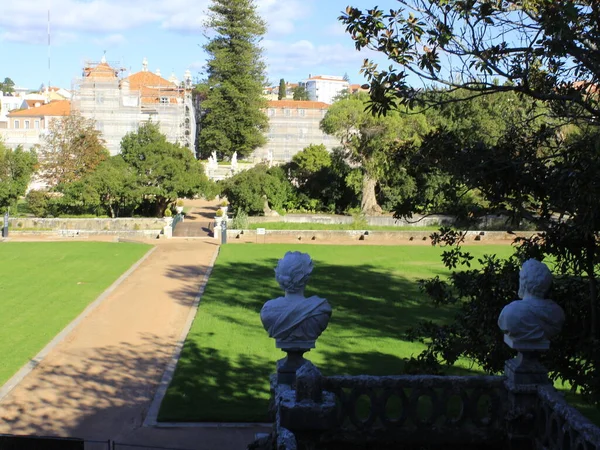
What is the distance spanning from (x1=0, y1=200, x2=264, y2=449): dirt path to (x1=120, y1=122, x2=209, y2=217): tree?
16.3 m

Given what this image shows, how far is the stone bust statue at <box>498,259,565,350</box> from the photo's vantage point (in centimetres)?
602

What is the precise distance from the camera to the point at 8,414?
12070 millimetres

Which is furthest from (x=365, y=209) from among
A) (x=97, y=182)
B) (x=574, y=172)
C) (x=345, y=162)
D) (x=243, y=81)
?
(x=574, y=172)

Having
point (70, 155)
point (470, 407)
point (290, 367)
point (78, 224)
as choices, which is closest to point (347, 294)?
point (470, 407)

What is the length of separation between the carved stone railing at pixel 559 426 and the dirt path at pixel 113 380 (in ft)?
19.0

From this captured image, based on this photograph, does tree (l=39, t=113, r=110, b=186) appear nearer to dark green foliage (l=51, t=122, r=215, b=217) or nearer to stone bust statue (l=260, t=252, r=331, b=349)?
dark green foliage (l=51, t=122, r=215, b=217)

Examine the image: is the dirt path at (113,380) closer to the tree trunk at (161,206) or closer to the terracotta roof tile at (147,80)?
the tree trunk at (161,206)

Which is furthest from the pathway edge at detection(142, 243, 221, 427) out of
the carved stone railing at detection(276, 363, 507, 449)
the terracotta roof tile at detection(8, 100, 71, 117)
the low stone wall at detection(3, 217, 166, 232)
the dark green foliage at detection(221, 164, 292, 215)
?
the terracotta roof tile at detection(8, 100, 71, 117)

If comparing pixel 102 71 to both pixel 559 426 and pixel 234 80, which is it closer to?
pixel 234 80

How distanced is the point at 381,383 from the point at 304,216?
3502 cm

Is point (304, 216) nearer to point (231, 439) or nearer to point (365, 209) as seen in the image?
point (365, 209)

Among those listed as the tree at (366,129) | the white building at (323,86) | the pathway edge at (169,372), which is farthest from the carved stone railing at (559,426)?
the white building at (323,86)

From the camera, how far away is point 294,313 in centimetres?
582

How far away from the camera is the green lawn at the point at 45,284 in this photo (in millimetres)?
16578
